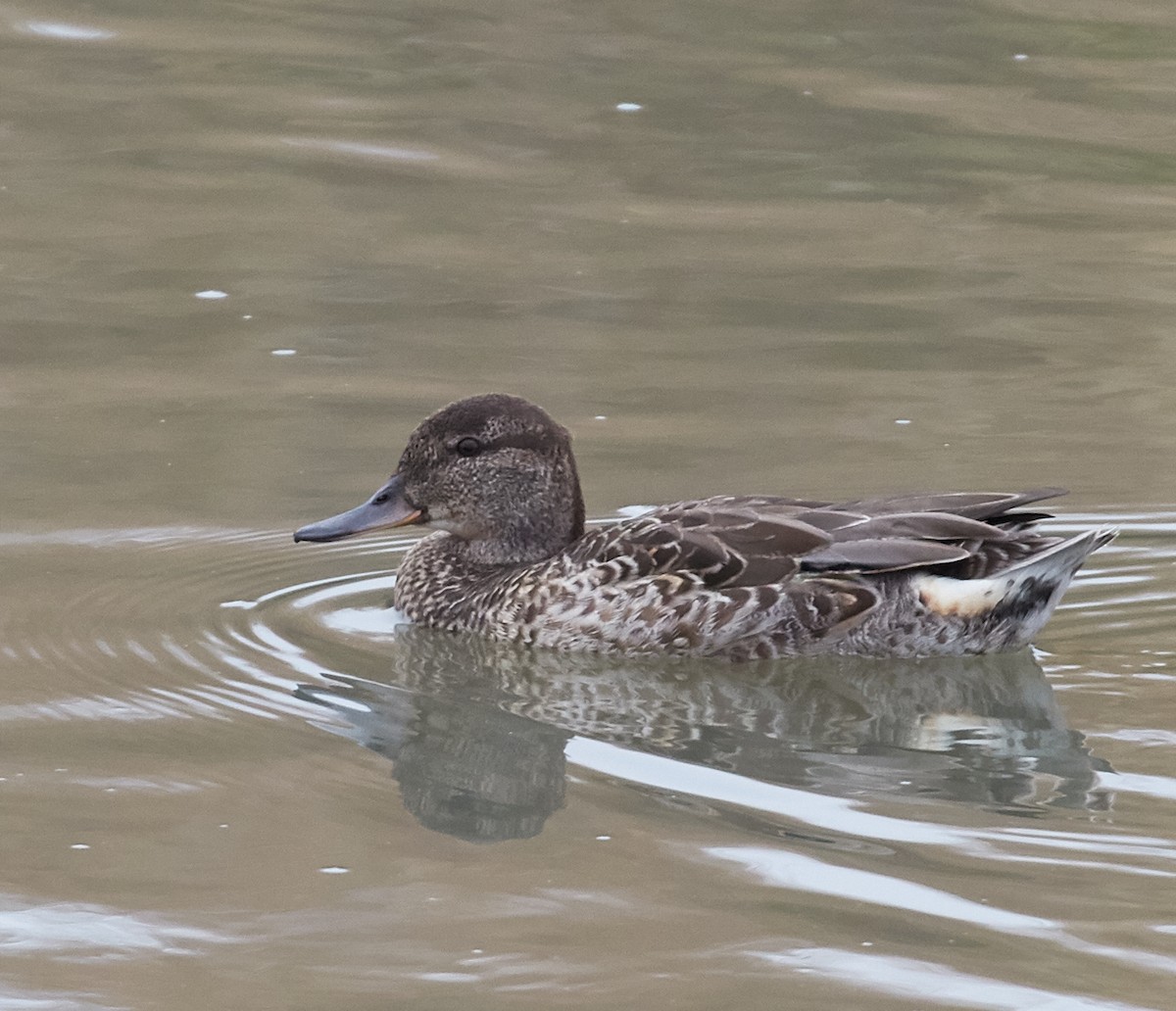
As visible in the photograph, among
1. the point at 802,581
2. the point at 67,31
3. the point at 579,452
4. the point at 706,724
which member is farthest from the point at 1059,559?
the point at 67,31

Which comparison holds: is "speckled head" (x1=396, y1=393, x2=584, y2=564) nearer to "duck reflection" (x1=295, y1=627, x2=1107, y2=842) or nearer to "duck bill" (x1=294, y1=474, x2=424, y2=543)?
"duck bill" (x1=294, y1=474, x2=424, y2=543)

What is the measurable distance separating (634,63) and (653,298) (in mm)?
4213

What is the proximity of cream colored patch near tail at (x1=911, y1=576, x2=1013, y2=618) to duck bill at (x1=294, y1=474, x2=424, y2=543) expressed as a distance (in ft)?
5.88

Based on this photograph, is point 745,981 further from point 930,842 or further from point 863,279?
point 863,279

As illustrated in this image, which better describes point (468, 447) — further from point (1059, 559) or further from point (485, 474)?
point (1059, 559)

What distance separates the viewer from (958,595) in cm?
722

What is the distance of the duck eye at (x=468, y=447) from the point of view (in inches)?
312

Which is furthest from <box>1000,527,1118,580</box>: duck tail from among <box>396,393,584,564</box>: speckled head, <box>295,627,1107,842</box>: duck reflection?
<box>396,393,584,564</box>: speckled head

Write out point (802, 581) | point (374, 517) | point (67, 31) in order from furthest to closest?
point (67, 31), point (374, 517), point (802, 581)

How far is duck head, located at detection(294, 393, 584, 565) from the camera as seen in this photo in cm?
792

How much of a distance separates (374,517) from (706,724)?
66.8 inches

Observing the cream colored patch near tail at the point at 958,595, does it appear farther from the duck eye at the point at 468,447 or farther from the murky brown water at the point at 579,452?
the duck eye at the point at 468,447

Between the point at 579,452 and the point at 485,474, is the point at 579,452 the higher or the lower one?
the lower one

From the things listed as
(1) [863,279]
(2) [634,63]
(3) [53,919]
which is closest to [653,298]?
(1) [863,279]
